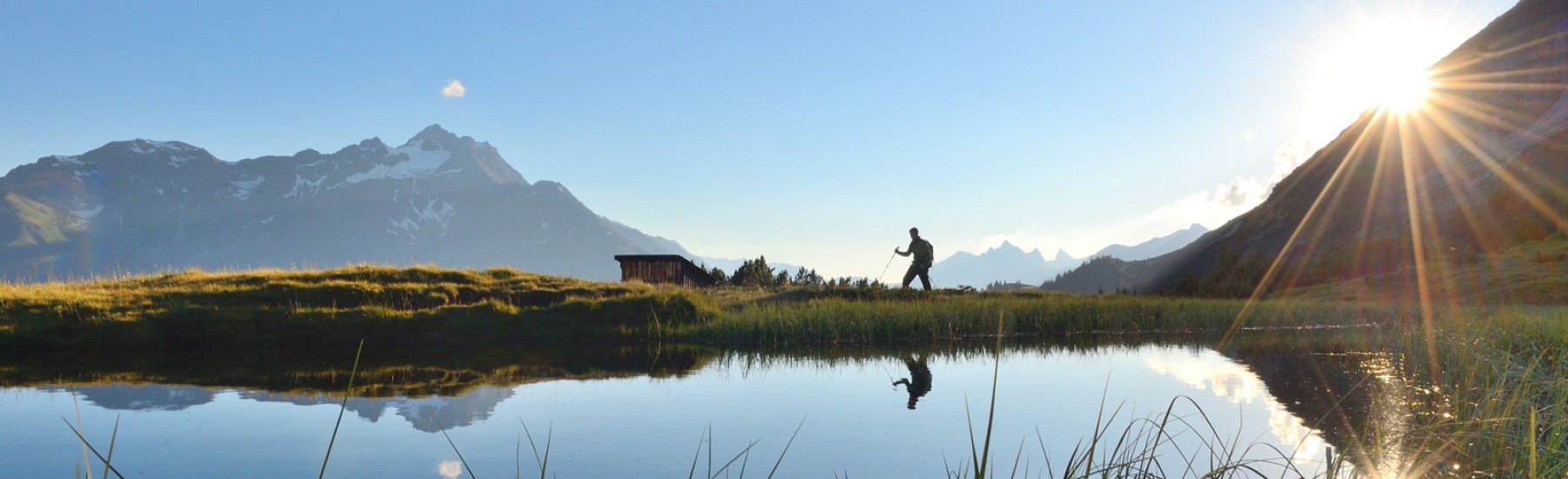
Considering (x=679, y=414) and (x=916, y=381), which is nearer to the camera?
(x=679, y=414)

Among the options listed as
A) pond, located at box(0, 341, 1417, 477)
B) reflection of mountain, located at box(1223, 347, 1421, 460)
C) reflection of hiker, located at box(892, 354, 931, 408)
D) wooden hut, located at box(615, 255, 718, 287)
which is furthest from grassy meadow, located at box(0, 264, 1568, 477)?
wooden hut, located at box(615, 255, 718, 287)

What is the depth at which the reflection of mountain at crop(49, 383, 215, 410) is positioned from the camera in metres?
13.9

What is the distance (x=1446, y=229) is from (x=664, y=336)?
85.2 metres

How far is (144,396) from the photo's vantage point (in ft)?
48.8

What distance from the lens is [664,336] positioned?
26312mm

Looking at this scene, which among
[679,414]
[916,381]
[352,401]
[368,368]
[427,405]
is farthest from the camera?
[368,368]

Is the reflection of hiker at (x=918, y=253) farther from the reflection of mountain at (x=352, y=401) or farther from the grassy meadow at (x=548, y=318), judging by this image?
the reflection of mountain at (x=352, y=401)

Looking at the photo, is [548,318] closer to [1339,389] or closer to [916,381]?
[916,381]

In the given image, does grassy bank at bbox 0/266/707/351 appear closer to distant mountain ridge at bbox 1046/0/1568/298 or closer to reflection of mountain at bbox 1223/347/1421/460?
reflection of mountain at bbox 1223/347/1421/460

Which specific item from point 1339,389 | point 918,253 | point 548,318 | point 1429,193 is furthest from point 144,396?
point 1429,193

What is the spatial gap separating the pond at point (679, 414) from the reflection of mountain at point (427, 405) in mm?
70

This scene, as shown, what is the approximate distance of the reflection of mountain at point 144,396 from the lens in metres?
13.9

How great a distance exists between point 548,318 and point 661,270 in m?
17.0

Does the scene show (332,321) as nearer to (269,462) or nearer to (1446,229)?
(269,462)
